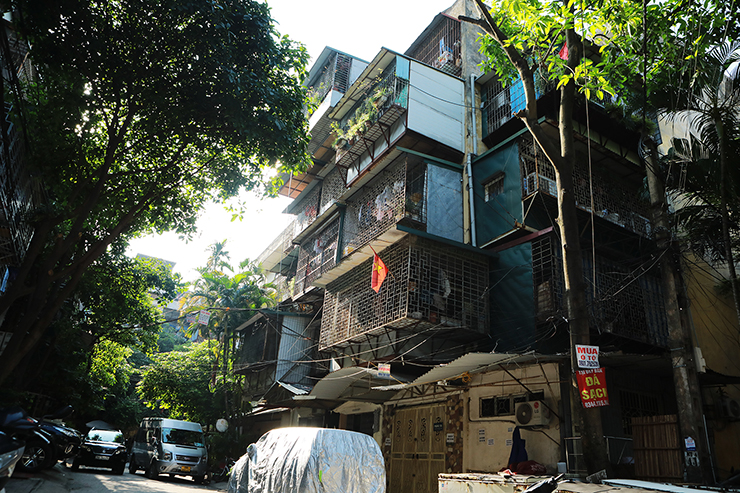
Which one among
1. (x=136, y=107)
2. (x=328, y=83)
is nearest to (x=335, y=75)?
(x=328, y=83)

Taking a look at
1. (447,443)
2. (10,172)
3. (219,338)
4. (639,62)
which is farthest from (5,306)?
(219,338)

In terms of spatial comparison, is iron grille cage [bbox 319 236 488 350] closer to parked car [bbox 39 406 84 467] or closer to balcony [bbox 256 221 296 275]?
parked car [bbox 39 406 84 467]

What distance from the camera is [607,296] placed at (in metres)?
12.2

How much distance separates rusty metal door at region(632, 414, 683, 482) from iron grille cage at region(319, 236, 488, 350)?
4754 mm

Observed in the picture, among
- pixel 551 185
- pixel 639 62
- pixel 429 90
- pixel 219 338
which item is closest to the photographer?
pixel 639 62

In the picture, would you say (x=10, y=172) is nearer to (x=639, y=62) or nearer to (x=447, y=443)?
(x=447, y=443)

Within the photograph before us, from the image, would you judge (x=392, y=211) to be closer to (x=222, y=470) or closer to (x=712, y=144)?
(x=712, y=144)

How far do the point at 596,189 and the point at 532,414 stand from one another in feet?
25.5

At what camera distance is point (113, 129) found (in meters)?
10.5

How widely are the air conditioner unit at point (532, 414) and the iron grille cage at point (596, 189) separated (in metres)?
5.70

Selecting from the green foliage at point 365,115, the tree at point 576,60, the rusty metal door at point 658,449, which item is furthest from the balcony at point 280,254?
the rusty metal door at point 658,449

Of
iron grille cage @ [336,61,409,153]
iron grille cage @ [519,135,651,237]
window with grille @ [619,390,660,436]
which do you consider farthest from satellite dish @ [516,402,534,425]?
Result: iron grille cage @ [336,61,409,153]

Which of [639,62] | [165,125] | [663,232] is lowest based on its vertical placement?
[663,232]

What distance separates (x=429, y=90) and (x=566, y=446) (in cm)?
1272
